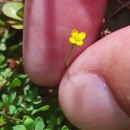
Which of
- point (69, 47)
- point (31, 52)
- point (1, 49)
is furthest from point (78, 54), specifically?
point (1, 49)

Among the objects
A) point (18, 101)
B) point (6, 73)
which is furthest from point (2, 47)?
point (18, 101)

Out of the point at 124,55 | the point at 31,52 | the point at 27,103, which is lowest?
the point at 27,103

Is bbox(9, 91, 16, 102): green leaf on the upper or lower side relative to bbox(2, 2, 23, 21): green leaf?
lower

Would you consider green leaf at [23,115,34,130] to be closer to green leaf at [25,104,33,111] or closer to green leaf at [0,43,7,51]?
green leaf at [25,104,33,111]

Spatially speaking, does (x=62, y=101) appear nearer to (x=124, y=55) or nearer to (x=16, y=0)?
(x=124, y=55)

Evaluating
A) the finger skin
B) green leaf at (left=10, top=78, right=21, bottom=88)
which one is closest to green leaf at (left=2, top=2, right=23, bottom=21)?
the finger skin

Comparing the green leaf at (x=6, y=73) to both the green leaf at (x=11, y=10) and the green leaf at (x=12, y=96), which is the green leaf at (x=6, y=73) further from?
the green leaf at (x=11, y=10)

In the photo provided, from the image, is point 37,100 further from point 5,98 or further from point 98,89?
point 98,89
